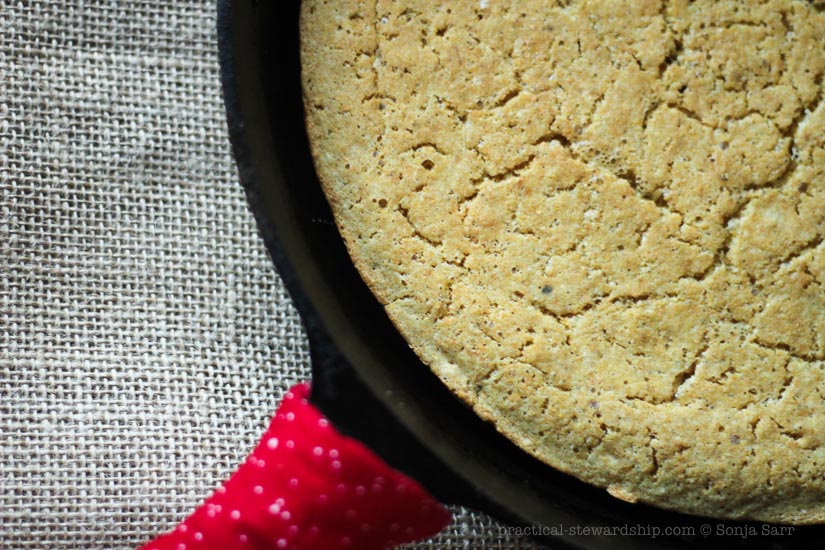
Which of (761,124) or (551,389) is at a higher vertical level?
(761,124)

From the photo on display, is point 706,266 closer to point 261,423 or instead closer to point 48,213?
point 261,423

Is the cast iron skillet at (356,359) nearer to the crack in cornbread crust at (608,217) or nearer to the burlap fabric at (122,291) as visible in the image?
the crack in cornbread crust at (608,217)

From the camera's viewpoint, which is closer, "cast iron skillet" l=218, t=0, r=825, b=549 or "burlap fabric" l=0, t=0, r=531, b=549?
"cast iron skillet" l=218, t=0, r=825, b=549

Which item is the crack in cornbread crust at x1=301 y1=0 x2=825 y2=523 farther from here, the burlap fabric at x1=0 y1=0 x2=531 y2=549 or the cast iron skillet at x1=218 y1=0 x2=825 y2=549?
the burlap fabric at x1=0 y1=0 x2=531 y2=549

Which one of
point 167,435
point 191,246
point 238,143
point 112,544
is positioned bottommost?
point 112,544

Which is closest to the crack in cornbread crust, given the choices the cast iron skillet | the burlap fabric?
the cast iron skillet

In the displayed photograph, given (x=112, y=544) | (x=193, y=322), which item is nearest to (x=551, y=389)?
(x=193, y=322)

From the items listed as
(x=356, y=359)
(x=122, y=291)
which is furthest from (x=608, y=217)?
(x=122, y=291)
